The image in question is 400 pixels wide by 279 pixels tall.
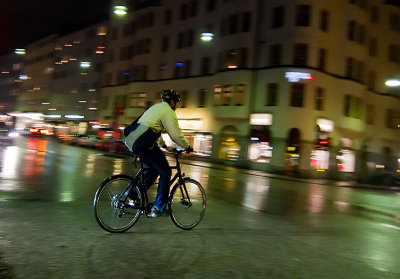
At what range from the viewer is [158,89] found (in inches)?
1973

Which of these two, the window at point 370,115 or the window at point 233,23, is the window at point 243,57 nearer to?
the window at point 233,23

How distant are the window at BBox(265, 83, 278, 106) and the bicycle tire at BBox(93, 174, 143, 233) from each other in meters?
30.8

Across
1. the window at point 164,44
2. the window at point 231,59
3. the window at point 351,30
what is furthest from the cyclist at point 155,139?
the window at point 164,44

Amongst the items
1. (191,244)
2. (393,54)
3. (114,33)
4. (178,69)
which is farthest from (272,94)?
(114,33)

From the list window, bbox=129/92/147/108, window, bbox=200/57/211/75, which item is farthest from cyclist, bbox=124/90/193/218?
window, bbox=129/92/147/108

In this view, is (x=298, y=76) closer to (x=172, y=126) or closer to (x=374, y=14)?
(x=374, y=14)

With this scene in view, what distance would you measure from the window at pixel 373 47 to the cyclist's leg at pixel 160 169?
4256 cm

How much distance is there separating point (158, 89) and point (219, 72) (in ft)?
36.5

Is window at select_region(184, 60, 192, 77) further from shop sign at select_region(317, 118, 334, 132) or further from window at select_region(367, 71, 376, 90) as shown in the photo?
window at select_region(367, 71, 376, 90)

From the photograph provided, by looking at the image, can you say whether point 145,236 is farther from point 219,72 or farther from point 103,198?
point 219,72

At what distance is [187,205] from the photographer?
7180 millimetres

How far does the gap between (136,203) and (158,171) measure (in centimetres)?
59

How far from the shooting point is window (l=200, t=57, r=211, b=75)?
1735 inches

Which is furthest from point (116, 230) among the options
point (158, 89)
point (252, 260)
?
point (158, 89)
